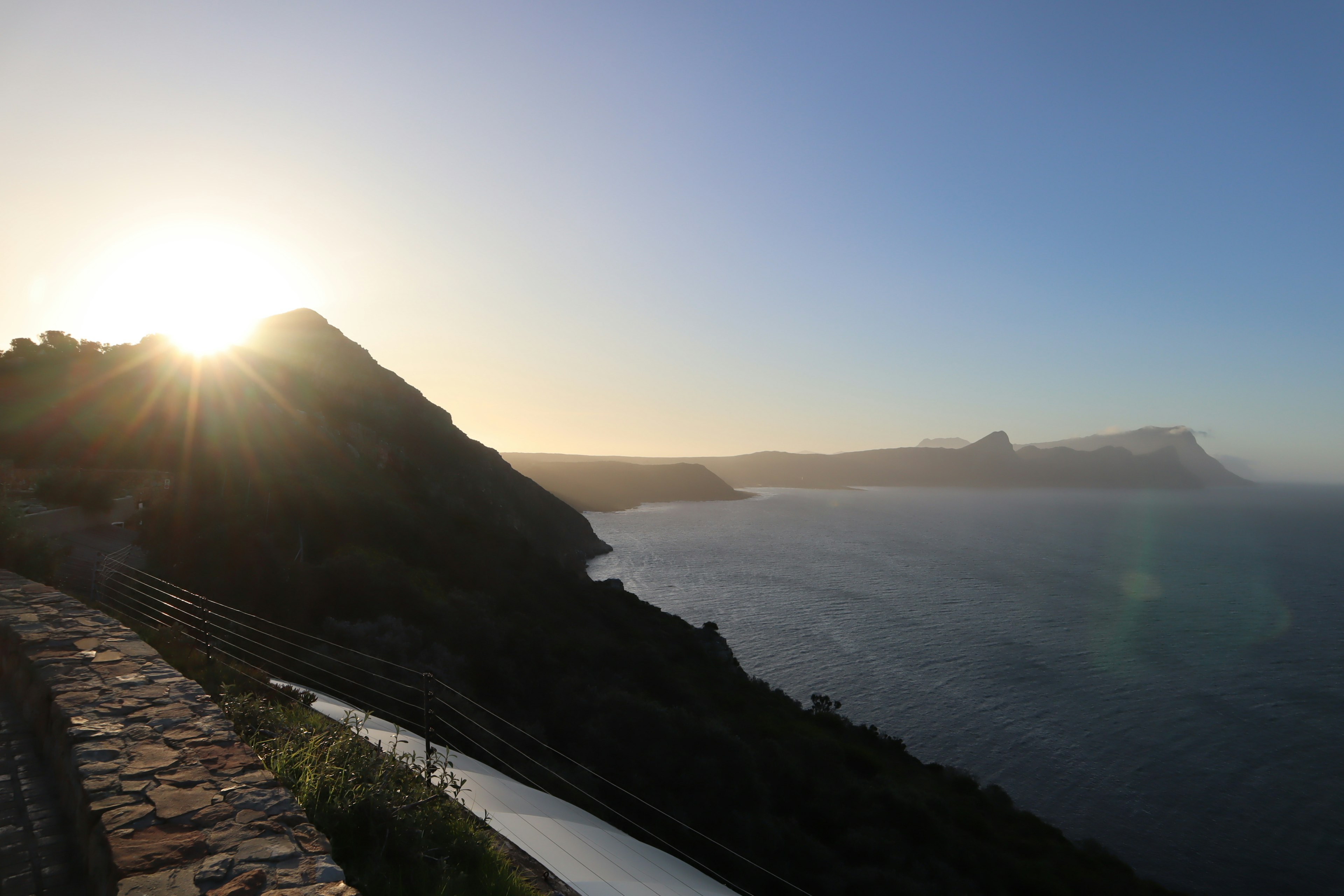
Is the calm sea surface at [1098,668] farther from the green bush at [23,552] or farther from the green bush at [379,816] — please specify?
the green bush at [23,552]

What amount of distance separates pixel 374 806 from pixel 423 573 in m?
28.7

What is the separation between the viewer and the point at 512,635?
29125 millimetres

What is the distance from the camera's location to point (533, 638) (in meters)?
29.4

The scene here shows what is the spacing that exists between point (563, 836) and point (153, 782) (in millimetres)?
6227

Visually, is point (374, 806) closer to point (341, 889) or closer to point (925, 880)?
point (341, 889)

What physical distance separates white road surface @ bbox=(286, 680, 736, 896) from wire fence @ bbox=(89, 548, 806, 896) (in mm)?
1030

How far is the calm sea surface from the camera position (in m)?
27.3

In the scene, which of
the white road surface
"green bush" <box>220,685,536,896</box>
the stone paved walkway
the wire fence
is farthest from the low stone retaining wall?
the wire fence

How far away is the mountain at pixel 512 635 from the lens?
20.8 metres

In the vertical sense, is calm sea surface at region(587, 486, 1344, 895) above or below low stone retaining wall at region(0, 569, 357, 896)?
below

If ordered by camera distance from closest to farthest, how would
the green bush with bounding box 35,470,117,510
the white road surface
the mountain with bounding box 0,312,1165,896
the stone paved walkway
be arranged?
the stone paved walkway < the white road surface < the mountain with bounding box 0,312,1165,896 < the green bush with bounding box 35,470,117,510

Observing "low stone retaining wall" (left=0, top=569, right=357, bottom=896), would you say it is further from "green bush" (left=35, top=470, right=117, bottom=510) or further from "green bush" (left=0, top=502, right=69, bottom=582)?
"green bush" (left=35, top=470, right=117, bottom=510)

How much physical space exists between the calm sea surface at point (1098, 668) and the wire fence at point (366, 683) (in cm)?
1846

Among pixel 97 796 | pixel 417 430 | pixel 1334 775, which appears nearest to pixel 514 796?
pixel 97 796
